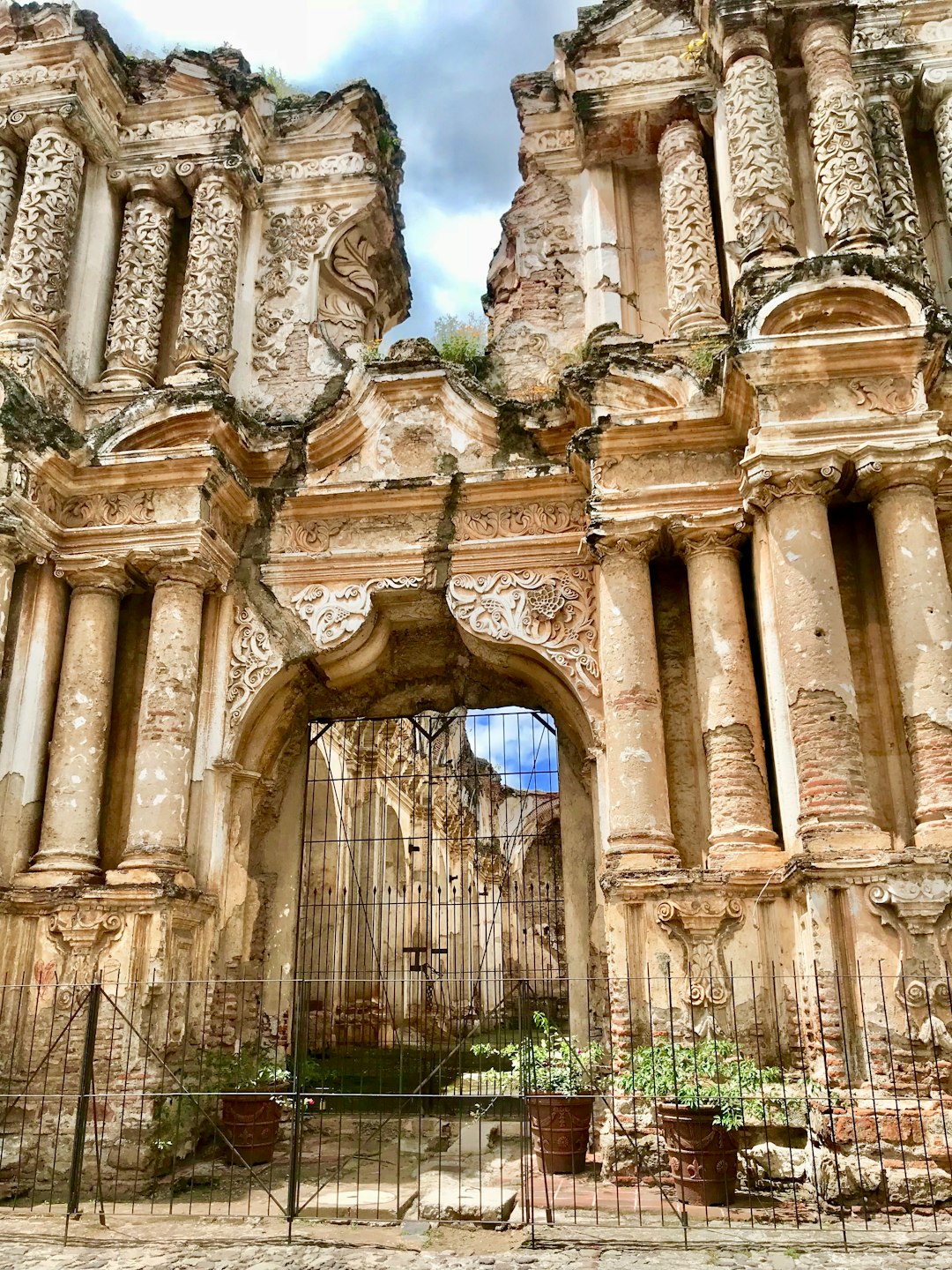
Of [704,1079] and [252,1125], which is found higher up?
[704,1079]

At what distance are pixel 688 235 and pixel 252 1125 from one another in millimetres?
8253

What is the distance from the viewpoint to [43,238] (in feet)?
33.0

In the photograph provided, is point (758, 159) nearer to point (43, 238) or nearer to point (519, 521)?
point (519, 521)

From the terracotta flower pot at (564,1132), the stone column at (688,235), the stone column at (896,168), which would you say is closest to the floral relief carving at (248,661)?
the terracotta flower pot at (564,1132)

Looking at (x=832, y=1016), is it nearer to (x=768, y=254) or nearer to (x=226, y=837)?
(x=226, y=837)

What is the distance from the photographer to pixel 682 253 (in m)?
9.86

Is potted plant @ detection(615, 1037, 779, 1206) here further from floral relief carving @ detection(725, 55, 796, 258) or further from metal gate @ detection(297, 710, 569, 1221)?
floral relief carving @ detection(725, 55, 796, 258)

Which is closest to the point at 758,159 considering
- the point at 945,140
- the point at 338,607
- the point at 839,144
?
the point at 839,144

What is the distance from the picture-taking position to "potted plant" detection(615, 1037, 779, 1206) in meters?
5.87

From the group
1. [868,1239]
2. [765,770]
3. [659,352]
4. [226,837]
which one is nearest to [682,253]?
[659,352]

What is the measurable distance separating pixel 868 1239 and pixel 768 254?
7.07m

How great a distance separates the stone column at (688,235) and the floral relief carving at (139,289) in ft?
16.2

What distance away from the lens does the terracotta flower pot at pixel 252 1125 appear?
7.60 meters

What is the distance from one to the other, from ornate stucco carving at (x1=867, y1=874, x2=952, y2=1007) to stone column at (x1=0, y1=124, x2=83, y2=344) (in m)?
8.26
